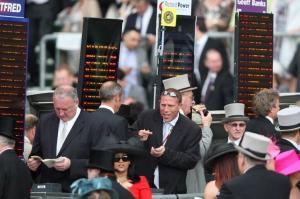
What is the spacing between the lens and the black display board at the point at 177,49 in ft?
60.1

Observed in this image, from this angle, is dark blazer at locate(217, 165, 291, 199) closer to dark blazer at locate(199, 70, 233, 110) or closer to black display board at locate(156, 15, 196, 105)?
black display board at locate(156, 15, 196, 105)

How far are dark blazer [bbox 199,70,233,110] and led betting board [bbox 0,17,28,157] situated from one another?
6.88 m

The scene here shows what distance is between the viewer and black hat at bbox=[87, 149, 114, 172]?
43.2ft

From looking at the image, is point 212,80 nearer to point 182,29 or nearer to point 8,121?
point 182,29

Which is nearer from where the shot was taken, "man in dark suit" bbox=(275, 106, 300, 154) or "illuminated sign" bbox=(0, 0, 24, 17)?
"man in dark suit" bbox=(275, 106, 300, 154)

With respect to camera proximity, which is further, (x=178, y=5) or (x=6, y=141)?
(x=178, y=5)

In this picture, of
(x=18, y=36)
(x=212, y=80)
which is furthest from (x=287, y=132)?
(x=212, y=80)

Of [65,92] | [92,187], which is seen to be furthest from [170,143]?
[92,187]

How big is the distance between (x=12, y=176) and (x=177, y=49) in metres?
3.98

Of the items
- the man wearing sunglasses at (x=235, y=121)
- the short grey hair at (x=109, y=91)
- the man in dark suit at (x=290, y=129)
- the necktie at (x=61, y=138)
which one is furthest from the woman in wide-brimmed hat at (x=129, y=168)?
the man wearing sunglasses at (x=235, y=121)

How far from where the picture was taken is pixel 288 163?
46.2 ft

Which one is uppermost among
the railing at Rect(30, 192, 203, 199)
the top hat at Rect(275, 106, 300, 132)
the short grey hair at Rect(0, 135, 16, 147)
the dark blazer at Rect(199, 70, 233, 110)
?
the dark blazer at Rect(199, 70, 233, 110)

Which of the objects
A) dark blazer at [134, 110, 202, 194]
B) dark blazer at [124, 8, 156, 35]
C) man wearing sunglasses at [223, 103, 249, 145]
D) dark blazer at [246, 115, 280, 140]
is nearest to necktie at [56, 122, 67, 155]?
dark blazer at [134, 110, 202, 194]

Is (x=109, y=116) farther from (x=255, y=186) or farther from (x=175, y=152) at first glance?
(x=255, y=186)
